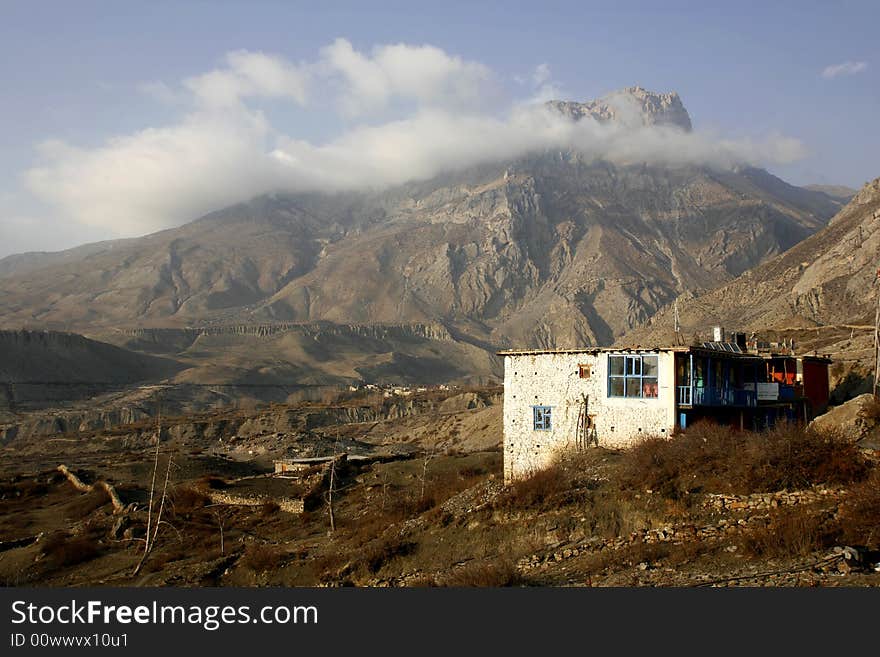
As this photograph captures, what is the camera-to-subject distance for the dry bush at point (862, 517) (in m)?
14.8

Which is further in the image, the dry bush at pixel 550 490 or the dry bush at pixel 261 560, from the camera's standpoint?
the dry bush at pixel 261 560

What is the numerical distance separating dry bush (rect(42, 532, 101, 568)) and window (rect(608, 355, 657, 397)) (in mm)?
19336

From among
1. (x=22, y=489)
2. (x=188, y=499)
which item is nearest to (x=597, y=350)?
(x=188, y=499)

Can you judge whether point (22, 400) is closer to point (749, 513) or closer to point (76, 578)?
point (76, 578)

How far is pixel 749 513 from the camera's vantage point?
17156mm

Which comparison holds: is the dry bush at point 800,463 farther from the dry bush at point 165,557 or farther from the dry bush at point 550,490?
the dry bush at point 165,557

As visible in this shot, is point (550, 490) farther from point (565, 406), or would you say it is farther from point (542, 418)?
point (542, 418)

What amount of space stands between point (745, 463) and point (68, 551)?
Result: 74.6 feet

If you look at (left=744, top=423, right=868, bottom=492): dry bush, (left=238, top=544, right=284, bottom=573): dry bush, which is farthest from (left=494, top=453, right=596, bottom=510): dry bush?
(left=238, top=544, right=284, bottom=573): dry bush

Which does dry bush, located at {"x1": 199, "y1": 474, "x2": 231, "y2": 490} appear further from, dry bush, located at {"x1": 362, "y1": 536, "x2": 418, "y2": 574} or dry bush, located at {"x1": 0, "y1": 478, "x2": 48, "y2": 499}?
dry bush, located at {"x1": 362, "y1": 536, "x2": 418, "y2": 574}

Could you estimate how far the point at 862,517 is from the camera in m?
15.3

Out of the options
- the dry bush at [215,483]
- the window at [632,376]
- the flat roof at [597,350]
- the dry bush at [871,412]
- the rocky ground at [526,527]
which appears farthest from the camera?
the dry bush at [215,483]

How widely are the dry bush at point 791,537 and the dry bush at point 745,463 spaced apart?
69.9 inches

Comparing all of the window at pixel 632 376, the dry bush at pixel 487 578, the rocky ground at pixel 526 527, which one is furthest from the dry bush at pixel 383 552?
the window at pixel 632 376
